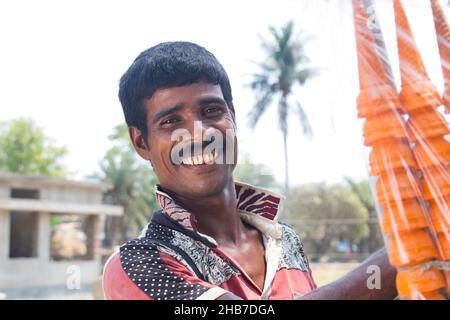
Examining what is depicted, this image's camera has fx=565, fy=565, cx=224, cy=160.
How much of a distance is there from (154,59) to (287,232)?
0.36m

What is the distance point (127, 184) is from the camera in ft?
14.0

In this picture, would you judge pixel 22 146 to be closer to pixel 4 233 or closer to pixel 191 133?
pixel 4 233

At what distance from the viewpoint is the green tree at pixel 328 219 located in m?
7.39

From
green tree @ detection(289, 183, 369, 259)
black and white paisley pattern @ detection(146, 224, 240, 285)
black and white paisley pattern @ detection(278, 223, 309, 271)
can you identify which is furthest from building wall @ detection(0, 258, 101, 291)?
black and white paisley pattern @ detection(146, 224, 240, 285)

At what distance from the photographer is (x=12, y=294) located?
17.9ft

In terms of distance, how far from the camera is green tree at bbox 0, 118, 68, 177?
39.7ft

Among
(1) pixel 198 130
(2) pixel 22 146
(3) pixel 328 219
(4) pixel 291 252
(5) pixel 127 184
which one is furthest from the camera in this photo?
(2) pixel 22 146

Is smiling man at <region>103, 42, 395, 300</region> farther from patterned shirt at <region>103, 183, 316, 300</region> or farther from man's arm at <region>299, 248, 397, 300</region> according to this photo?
man's arm at <region>299, 248, 397, 300</region>

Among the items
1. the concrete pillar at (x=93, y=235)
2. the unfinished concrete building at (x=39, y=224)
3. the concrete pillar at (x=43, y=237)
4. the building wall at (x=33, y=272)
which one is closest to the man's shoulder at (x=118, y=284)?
the unfinished concrete building at (x=39, y=224)

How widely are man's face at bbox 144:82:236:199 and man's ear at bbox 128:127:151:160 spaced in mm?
15

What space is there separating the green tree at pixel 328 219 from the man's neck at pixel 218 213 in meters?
6.15

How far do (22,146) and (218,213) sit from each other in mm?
12191

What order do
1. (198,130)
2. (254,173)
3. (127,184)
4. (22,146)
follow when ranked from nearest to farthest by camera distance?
(198,130) → (254,173) → (127,184) → (22,146)

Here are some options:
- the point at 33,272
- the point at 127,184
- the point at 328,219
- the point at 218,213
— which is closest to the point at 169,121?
the point at 218,213
